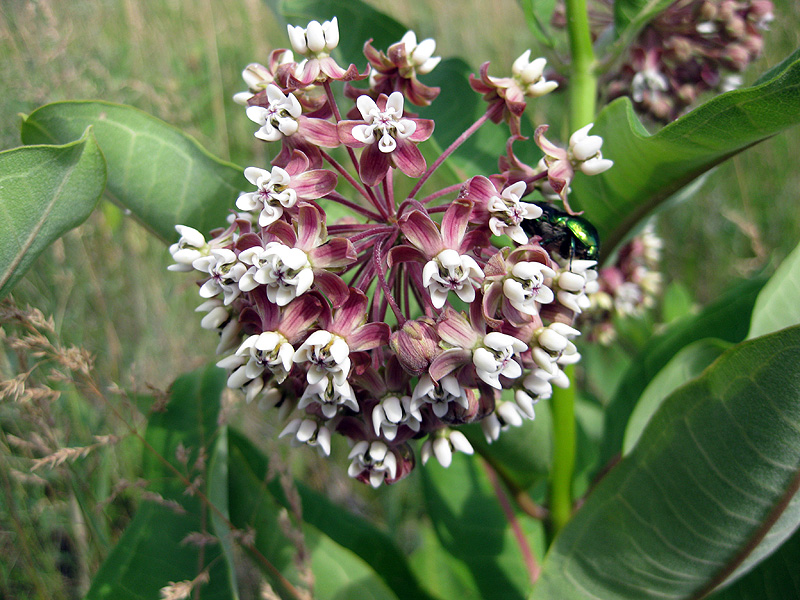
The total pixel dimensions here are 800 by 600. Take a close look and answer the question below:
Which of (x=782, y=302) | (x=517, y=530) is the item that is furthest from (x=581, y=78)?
(x=517, y=530)

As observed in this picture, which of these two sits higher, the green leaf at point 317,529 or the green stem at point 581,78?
the green stem at point 581,78

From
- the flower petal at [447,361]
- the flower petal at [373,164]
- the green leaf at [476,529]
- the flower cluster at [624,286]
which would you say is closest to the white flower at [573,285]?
the flower petal at [447,361]

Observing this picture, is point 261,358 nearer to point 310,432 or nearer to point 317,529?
point 310,432

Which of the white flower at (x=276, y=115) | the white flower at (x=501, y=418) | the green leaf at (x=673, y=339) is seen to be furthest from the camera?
the green leaf at (x=673, y=339)

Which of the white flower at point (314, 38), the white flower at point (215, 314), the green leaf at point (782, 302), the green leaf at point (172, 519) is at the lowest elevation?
the green leaf at point (172, 519)

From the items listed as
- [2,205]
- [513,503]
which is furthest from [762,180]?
[2,205]

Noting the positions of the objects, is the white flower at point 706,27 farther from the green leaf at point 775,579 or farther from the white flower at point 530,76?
the green leaf at point 775,579
